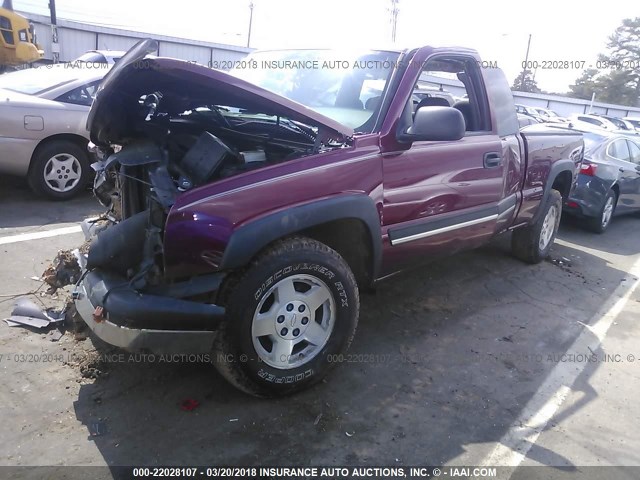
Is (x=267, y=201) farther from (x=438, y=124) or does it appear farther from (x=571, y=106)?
(x=571, y=106)

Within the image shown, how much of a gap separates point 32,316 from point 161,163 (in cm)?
160

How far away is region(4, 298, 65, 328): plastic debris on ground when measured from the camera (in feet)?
11.8

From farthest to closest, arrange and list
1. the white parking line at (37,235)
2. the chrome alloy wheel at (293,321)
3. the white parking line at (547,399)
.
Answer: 1. the white parking line at (37,235)
2. the chrome alloy wheel at (293,321)
3. the white parking line at (547,399)

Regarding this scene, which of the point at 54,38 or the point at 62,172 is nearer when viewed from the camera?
the point at 62,172

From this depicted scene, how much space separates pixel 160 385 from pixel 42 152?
167 inches

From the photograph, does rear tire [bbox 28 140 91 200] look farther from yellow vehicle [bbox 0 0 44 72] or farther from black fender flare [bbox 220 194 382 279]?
yellow vehicle [bbox 0 0 44 72]

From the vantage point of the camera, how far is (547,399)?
3.31m

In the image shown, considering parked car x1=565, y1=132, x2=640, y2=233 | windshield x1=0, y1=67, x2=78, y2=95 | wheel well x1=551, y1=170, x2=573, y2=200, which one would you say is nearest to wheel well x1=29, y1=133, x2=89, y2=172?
windshield x1=0, y1=67, x2=78, y2=95

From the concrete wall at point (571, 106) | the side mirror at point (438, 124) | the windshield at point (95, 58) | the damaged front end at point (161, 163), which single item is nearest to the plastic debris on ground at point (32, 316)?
the damaged front end at point (161, 163)

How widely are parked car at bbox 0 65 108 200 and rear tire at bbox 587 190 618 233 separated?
7.10m

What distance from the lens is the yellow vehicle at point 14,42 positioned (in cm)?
1783

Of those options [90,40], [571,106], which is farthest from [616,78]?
[90,40]

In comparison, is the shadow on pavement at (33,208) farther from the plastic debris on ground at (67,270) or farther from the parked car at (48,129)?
the plastic debris on ground at (67,270)

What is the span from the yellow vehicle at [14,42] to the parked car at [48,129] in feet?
44.8
